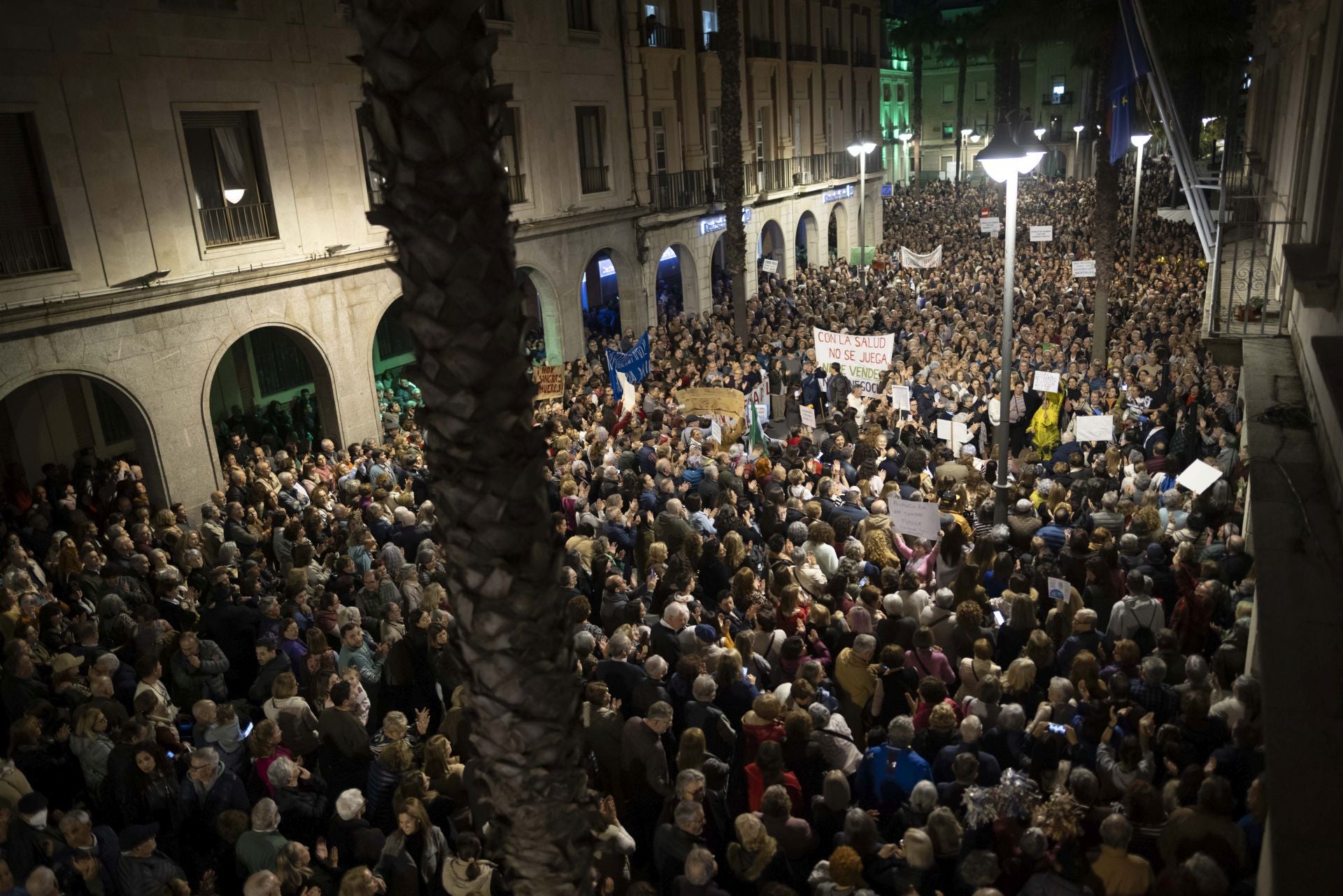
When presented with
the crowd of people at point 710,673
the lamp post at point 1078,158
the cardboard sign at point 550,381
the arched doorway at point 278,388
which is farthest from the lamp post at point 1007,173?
the lamp post at point 1078,158

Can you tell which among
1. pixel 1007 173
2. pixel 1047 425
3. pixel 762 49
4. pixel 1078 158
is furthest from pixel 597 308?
pixel 1078 158

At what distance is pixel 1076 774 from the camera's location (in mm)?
5555

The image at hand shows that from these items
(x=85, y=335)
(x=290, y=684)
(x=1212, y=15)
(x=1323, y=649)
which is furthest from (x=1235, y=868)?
(x=1212, y=15)

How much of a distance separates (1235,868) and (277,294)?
15.7m

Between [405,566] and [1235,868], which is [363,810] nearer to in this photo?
[405,566]

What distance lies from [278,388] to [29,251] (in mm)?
8777

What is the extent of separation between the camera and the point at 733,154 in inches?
949

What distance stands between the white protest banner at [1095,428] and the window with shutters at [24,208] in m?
14.0

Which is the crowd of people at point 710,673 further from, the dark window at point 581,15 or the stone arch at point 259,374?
the dark window at point 581,15

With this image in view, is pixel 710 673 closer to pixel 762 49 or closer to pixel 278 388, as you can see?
pixel 278 388

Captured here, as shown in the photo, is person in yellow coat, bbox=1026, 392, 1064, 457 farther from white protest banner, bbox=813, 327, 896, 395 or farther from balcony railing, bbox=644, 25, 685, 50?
balcony railing, bbox=644, 25, 685, 50

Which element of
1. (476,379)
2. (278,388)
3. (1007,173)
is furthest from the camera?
(278,388)

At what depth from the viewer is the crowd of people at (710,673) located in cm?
551

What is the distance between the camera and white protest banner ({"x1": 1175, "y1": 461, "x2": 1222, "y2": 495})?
9.75 m
